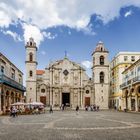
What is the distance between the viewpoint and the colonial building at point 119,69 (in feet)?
242

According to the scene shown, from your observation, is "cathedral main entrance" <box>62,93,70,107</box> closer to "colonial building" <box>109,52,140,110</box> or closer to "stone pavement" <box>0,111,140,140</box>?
"colonial building" <box>109,52,140,110</box>

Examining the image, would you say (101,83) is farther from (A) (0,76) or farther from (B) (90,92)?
(A) (0,76)

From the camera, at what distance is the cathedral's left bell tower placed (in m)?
74.6

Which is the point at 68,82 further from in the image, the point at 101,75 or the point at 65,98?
the point at 101,75

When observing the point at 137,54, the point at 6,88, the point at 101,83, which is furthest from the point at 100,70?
the point at 6,88

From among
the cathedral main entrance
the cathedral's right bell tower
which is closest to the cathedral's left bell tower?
the cathedral main entrance

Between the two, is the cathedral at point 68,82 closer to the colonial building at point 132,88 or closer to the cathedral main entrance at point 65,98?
the cathedral main entrance at point 65,98

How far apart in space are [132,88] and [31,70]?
3019 centimetres

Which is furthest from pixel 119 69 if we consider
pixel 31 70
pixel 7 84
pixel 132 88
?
pixel 7 84

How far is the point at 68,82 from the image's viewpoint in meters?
79.1

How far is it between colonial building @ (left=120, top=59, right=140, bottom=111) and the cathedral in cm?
1404

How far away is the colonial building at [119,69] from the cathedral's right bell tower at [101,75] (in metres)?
2.61

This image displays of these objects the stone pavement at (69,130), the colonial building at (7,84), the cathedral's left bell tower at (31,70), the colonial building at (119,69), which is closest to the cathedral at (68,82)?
the cathedral's left bell tower at (31,70)

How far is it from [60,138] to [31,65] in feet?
201
